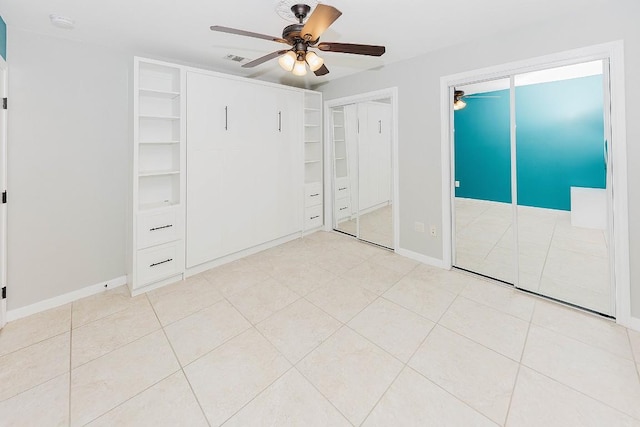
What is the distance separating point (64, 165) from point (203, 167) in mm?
1199

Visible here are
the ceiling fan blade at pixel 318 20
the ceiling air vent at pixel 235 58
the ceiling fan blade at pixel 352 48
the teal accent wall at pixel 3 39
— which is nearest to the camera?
the ceiling fan blade at pixel 318 20

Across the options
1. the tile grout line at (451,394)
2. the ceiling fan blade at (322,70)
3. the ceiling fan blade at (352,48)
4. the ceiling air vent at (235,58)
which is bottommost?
the tile grout line at (451,394)

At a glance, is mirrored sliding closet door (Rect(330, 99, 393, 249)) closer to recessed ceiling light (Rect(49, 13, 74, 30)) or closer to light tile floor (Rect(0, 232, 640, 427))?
light tile floor (Rect(0, 232, 640, 427))

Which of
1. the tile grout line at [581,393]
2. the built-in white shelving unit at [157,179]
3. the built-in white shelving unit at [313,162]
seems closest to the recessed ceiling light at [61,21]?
the built-in white shelving unit at [157,179]

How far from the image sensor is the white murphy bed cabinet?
2.79m

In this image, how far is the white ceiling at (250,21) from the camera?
2.05 m

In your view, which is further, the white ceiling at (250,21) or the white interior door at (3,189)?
the white interior door at (3,189)

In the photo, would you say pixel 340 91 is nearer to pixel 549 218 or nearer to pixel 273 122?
pixel 273 122

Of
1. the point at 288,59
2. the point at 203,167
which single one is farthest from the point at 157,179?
the point at 288,59

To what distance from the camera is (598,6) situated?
2.05 m

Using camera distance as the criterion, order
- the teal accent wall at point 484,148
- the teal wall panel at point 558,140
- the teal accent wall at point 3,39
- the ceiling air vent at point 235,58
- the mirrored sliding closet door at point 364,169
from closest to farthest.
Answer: the teal accent wall at point 3,39
the teal wall panel at point 558,140
the teal accent wall at point 484,148
the ceiling air vent at point 235,58
the mirrored sliding closet door at point 364,169

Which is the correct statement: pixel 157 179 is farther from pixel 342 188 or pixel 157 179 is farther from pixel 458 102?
pixel 458 102

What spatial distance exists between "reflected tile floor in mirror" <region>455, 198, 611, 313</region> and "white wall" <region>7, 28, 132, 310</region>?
385 cm

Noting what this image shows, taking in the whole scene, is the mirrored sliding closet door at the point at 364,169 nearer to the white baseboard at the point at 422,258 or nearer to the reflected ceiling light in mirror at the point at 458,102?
the white baseboard at the point at 422,258
